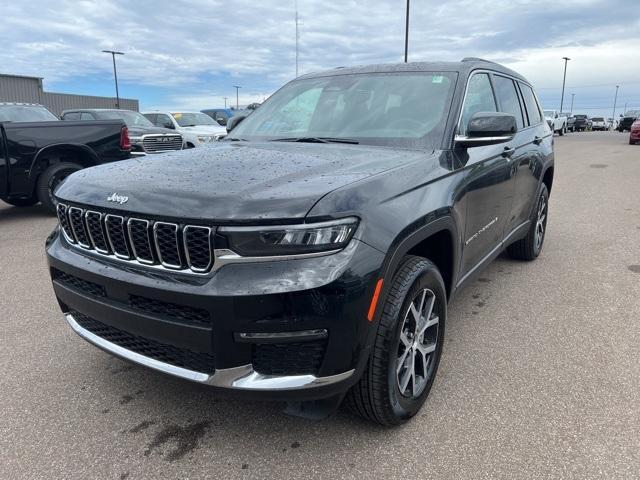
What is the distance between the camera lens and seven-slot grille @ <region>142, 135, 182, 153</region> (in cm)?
1077

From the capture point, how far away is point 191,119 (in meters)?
15.7

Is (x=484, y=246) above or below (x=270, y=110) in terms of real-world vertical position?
below

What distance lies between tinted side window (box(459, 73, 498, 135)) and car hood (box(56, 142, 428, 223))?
59 centimetres

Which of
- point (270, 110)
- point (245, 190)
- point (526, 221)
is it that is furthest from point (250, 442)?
point (526, 221)

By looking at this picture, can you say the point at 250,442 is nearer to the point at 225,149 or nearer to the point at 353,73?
the point at 225,149

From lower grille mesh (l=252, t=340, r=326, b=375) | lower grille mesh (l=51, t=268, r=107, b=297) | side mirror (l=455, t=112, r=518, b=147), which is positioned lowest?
lower grille mesh (l=252, t=340, r=326, b=375)

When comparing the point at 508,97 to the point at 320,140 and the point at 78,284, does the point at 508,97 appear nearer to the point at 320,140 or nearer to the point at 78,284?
the point at 320,140

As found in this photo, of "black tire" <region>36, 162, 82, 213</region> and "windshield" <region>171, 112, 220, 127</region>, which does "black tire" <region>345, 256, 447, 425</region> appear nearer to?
"black tire" <region>36, 162, 82, 213</region>

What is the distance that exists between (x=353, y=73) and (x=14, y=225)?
597 centimetres

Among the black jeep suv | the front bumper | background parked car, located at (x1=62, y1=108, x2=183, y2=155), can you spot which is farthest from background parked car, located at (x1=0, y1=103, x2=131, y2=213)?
the front bumper

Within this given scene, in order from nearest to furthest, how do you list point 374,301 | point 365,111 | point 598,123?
point 374,301, point 365,111, point 598,123

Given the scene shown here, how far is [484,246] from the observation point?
3.59 metres

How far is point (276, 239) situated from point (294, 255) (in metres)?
0.09

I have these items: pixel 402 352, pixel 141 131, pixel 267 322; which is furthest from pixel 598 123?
pixel 267 322
